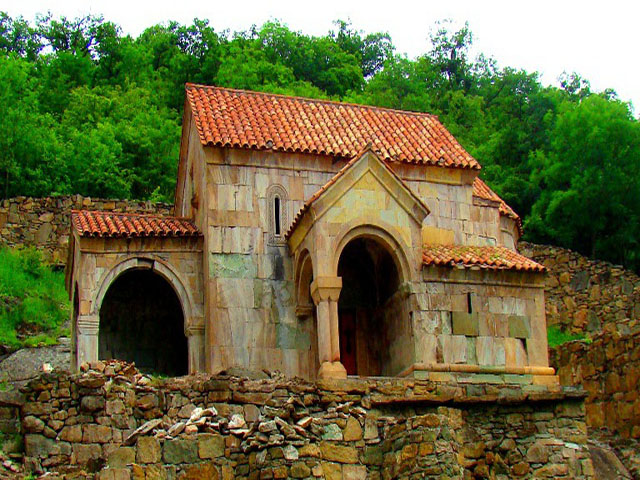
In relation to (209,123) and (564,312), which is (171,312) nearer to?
(209,123)

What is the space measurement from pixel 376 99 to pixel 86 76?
1415 centimetres

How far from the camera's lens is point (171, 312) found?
23609mm

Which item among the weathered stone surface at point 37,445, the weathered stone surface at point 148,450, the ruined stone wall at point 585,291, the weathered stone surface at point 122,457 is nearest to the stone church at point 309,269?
the weathered stone surface at point 37,445

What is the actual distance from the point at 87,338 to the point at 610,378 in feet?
35.2

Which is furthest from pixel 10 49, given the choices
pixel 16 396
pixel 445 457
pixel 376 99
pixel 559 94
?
pixel 445 457

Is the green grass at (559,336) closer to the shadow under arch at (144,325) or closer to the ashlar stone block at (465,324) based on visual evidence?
the ashlar stone block at (465,324)

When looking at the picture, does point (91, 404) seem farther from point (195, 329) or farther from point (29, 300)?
point (29, 300)

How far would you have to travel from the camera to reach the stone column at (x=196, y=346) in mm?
21047

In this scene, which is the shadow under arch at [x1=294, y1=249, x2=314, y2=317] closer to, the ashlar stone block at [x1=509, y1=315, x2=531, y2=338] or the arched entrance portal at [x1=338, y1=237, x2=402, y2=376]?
the arched entrance portal at [x1=338, y1=237, x2=402, y2=376]

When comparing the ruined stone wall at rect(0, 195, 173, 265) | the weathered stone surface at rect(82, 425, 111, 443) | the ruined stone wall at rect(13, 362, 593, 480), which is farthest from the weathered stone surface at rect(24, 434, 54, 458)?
the ruined stone wall at rect(0, 195, 173, 265)

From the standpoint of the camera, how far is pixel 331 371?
18969mm

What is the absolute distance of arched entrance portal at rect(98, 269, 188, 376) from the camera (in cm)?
2300

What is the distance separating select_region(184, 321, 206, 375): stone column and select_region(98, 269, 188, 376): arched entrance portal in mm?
2096

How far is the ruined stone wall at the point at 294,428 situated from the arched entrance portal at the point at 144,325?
18.2ft
